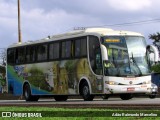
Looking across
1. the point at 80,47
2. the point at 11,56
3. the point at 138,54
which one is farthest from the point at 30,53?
the point at 138,54

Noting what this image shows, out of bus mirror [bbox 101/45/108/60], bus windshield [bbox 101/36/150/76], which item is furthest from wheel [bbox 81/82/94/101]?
bus mirror [bbox 101/45/108/60]

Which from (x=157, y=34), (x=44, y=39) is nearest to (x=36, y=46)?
(x=44, y=39)

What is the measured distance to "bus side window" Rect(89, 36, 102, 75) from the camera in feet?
87.6

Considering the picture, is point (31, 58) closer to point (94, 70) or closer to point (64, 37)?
point (64, 37)

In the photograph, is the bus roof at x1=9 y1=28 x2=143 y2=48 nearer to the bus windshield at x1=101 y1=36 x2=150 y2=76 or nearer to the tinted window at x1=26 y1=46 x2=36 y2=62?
the bus windshield at x1=101 y1=36 x2=150 y2=76

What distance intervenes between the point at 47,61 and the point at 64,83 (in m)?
1.74

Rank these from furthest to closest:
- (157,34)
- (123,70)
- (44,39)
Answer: (157,34)
(44,39)
(123,70)

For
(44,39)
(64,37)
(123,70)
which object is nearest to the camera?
(123,70)

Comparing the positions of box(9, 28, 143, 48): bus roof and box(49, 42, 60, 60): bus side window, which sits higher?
box(9, 28, 143, 48): bus roof

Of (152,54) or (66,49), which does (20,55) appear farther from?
(152,54)

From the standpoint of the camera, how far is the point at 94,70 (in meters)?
26.9

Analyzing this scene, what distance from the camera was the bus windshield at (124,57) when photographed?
86.8 feet

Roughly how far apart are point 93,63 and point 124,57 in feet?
5.12

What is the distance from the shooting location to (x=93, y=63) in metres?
26.9
